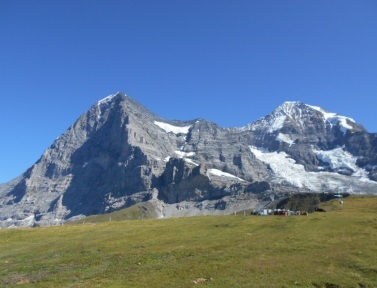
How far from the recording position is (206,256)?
156ft

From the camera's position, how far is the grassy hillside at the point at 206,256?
3847cm

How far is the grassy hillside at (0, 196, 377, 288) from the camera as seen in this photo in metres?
38.5

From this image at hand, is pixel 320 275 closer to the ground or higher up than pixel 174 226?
closer to the ground

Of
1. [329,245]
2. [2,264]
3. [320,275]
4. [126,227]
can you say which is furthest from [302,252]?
[126,227]

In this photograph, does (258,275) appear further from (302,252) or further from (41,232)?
(41,232)

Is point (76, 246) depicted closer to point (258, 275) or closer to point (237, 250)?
point (237, 250)

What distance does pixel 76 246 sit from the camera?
59.3 metres

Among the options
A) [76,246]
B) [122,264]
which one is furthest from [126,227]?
[122,264]

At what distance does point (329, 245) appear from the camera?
51562 mm

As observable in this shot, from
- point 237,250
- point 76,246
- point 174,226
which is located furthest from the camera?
point 174,226

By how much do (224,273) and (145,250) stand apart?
51.9ft

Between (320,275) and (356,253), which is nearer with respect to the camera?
(320,275)

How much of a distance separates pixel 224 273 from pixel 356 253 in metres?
16.9

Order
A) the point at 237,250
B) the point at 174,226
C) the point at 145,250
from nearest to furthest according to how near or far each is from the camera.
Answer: the point at 237,250 < the point at 145,250 < the point at 174,226
